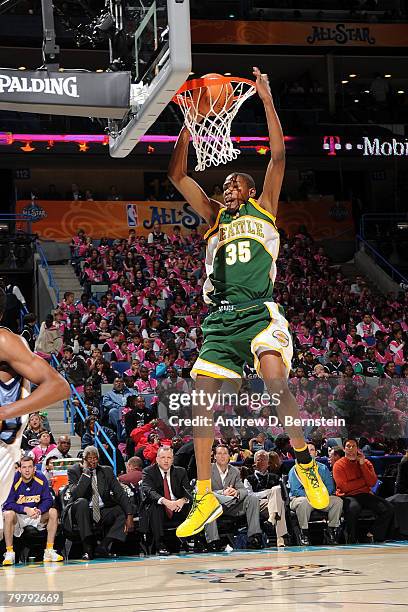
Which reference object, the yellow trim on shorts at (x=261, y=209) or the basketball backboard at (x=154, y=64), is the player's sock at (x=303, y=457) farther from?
the basketball backboard at (x=154, y=64)

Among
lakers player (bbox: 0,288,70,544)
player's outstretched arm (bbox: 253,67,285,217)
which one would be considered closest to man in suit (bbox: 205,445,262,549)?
player's outstretched arm (bbox: 253,67,285,217)

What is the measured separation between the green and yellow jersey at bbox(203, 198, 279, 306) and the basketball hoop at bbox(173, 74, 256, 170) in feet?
1.80

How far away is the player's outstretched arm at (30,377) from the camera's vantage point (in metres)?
5.50

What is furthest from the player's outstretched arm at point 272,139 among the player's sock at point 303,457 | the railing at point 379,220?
the railing at point 379,220

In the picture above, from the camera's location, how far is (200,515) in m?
7.02

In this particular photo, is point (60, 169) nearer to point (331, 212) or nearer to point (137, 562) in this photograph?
point (331, 212)

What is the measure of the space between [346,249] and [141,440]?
44.5 feet

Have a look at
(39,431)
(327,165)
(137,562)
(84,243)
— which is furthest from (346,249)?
(137,562)

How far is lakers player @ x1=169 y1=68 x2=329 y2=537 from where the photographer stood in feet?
22.8

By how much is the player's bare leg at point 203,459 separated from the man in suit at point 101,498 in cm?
390

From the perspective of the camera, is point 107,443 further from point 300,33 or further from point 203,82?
point 300,33

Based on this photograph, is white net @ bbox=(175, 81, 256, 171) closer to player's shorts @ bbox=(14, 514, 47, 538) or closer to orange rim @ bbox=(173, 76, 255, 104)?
orange rim @ bbox=(173, 76, 255, 104)

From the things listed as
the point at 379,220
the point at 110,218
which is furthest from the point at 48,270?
the point at 379,220

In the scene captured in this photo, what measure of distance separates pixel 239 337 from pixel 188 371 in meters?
6.90
